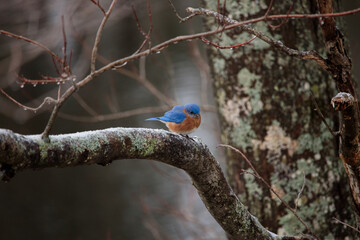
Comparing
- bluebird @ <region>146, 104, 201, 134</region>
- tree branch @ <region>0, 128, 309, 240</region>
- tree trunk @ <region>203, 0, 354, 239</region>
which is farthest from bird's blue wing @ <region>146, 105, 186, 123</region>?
tree branch @ <region>0, 128, 309, 240</region>

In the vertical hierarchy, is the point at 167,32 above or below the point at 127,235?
above

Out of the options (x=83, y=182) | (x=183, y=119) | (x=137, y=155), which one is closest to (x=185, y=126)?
(x=183, y=119)

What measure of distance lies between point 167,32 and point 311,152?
8067mm

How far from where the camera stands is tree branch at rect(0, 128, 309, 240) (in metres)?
1.37

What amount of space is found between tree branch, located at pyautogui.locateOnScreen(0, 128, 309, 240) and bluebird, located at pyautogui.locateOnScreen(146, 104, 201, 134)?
74 centimetres

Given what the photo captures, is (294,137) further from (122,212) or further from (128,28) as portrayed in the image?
(128,28)

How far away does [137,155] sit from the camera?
173cm

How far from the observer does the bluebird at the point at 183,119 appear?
2746 mm

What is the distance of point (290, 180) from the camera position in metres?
2.66

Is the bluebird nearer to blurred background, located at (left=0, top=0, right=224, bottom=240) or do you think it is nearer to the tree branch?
the tree branch

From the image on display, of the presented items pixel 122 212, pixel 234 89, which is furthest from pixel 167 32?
pixel 234 89

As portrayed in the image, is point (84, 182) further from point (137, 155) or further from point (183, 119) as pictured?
point (137, 155)

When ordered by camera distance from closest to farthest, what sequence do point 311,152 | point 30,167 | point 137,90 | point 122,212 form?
point 30,167, point 311,152, point 122,212, point 137,90

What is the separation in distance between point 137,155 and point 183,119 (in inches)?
41.9
